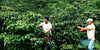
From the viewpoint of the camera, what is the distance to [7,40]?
4539mm

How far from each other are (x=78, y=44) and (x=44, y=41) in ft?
7.17

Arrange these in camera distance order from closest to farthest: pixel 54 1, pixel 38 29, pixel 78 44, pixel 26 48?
1. pixel 26 48
2. pixel 38 29
3. pixel 78 44
4. pixel 54 1

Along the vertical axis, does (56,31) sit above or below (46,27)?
below

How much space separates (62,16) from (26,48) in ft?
8.79

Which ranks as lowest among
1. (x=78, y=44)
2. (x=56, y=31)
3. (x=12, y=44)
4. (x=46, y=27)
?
(x=78, y=44)

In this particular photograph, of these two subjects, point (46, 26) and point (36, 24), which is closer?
point (46, 26)

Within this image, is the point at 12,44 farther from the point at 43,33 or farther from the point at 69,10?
the point at 69,10

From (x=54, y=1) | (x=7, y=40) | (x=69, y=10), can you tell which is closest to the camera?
(x=7, y=40)

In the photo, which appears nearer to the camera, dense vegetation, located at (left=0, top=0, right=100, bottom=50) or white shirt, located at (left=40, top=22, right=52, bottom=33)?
dense vegetation, located at (left=0, top=0, right=100, bottom=50)

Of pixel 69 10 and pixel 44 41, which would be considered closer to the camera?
pixel 44 41

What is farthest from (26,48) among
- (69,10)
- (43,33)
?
(69,10)

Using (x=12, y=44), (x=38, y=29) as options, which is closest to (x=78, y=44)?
(x=38, y=29)

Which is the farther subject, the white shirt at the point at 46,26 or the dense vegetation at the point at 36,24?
the white shirt at the point at 46,26

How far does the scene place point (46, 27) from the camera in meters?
5.08
